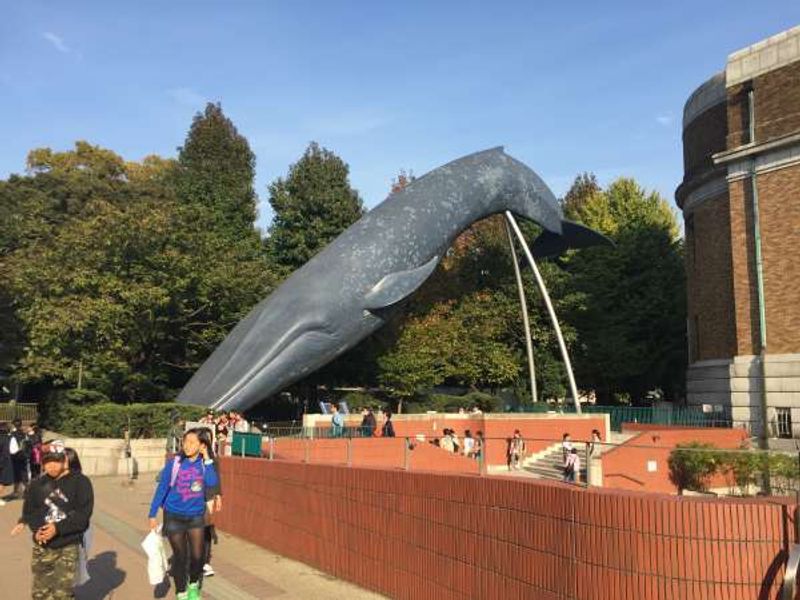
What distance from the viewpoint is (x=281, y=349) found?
21.6 m

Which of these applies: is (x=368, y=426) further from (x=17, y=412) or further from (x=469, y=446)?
Answer: (x=17, y=412)

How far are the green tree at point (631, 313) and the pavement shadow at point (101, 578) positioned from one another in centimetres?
3120

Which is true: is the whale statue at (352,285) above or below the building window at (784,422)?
above

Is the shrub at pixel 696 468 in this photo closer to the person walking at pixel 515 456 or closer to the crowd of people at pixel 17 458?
the person walking at pixel 515 456

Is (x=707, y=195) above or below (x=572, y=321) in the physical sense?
above

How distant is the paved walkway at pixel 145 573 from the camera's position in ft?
26.9

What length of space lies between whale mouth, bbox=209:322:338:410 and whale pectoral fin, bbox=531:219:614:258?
1180 centimetres

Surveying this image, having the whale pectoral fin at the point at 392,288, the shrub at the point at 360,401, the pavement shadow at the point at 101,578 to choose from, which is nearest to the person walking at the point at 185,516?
the pavement shadow at the point at 101,578

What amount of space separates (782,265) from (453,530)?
66.9ft

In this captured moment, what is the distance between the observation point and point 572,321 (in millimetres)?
39156

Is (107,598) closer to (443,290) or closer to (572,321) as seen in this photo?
(443,290)

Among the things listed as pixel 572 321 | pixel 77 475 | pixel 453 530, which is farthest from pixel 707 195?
pixel 77 475

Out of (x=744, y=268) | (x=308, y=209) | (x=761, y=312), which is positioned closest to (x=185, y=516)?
(x=761, y=312)

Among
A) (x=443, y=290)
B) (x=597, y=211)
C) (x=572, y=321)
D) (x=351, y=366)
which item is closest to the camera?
(x=351, y=366)
